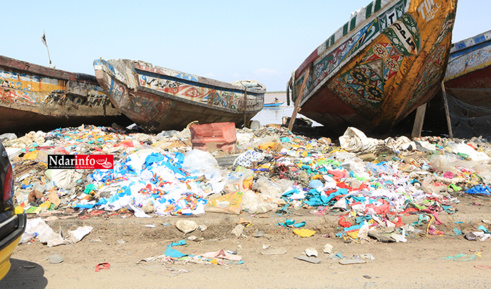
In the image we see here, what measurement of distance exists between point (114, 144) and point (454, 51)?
7688 millimetres

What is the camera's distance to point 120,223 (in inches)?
141

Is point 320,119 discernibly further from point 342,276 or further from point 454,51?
point 342,276

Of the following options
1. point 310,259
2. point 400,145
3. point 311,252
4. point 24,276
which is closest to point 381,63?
point 400,145

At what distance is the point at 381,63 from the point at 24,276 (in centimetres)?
627

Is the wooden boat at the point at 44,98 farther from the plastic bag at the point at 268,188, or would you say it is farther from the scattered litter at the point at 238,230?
the scattered litter at the point at 238,230

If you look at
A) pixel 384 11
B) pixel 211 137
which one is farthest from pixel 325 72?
pixel 211 137

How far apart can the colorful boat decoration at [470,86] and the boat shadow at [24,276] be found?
27.2 feet

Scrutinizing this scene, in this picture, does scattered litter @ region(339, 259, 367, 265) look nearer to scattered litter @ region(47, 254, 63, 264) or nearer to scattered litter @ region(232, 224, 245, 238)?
scattered litter @ region(232, 224, 245, 238)

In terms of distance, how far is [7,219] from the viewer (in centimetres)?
187

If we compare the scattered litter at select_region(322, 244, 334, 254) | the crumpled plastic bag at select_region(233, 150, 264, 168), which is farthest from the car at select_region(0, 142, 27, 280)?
the crumpled plastic bag at select_region(233, 150, 264, 168)

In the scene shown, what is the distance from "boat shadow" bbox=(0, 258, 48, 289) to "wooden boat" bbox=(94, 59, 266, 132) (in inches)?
197

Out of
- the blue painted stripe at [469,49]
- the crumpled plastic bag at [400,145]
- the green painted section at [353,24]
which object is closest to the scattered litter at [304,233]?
the crumpled plastic bag at [400,145]

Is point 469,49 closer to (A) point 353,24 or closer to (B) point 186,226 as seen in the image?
(A) point 353,24

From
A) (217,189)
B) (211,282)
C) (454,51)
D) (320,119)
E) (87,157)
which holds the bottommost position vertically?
(211,282)
